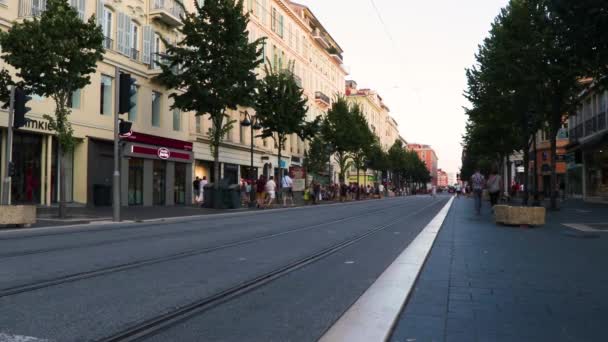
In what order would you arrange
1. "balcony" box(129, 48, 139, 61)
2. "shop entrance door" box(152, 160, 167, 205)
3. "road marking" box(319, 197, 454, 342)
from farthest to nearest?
"shop entrance door" box(152, 160, 167, 205) → "balcony" box(129, 48, 139, 61) → "road marking" box(319, 197, 454, 342)

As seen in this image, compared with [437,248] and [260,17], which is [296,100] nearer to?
[260,17]

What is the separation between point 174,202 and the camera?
101 ft

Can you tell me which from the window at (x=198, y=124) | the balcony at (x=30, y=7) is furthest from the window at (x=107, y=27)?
the window at (x=198, y=124)

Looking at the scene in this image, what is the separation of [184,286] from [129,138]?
2231 cm

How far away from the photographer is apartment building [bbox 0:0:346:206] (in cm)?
2106

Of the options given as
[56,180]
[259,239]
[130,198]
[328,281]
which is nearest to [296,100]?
[130,198]

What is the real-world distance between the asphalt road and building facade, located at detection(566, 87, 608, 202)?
2523 cm

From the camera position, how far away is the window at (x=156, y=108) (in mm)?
29156

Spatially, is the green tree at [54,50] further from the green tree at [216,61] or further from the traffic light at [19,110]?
the green tree at [216,61]

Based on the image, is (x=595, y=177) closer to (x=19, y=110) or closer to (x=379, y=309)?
(x=19, y=110)

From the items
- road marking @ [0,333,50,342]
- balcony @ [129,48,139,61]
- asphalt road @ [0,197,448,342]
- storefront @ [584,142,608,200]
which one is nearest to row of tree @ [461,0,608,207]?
storefront @ [584,142,608,200]

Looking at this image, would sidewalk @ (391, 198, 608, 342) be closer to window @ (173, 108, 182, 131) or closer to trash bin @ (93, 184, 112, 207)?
trash bin @ (93, 184, 112, 207)

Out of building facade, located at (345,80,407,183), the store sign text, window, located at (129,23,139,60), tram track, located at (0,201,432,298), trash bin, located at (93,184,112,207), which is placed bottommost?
tram track, located at (0,201,432,298)

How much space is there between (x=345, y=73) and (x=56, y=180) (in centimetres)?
5495
